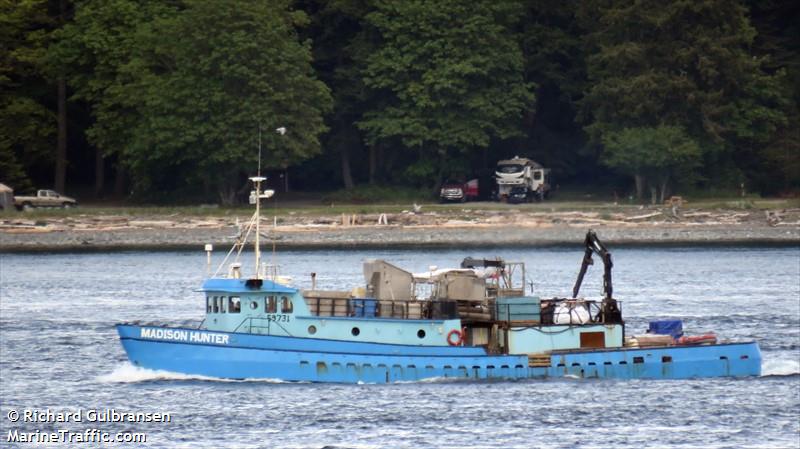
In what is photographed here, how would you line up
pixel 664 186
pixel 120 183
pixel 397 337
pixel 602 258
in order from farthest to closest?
pixel 120 183, pixel 664 186, pixel 602 258, pixel 397 337

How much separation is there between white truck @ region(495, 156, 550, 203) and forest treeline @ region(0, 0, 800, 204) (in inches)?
98.2

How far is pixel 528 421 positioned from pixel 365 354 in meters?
6.38

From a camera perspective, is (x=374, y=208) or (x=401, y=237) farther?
(x=374, y=208)

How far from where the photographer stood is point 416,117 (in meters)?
119

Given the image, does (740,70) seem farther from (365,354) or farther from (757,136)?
(365,354)

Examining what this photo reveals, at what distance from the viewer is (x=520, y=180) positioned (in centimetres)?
11694

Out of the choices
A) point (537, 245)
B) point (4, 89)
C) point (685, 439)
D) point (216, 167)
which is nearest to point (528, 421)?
point (685, 439)

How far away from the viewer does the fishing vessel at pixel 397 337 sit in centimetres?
5244

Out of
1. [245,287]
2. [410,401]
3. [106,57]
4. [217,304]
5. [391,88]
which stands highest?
[106,57]

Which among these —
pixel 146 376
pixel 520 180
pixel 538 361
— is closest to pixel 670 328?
pixel 538 361

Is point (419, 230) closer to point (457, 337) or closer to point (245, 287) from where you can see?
point (457, 337)

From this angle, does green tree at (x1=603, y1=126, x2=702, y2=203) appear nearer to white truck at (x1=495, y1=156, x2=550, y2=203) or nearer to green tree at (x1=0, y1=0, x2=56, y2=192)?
white truck at (x1=495, y1=156, x2=550, y2=203)

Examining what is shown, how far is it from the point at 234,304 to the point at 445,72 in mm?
65378

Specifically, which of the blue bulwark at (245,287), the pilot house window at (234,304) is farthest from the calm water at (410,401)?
the blue bulwark at (245,287)
